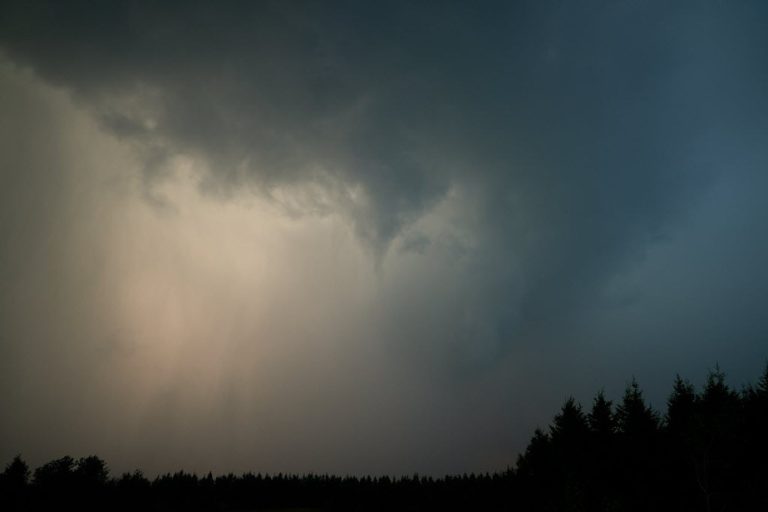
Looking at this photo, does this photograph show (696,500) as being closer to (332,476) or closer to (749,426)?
(749,426)

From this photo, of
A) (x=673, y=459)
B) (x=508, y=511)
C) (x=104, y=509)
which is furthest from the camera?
(x=104, y=509)

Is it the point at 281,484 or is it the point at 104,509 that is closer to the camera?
the point at 104,509

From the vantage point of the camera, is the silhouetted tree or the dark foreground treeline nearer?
the dark foreground treeline

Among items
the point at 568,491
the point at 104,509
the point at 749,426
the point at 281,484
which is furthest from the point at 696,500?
the point at 281,484

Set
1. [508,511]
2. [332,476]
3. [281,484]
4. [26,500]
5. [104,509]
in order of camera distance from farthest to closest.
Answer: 1. [332,476]
2. [281,484]
3. [104,509]
4. [26,500]
5. [508,511]

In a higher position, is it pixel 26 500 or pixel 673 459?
pixel 673 459

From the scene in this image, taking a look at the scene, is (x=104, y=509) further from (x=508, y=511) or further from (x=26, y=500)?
(x=508, y=511)

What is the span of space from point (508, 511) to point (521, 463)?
7464mm

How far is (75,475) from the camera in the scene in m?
103

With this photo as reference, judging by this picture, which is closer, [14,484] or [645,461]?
[645,461]

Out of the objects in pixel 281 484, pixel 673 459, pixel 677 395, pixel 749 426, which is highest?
pixel 677 395

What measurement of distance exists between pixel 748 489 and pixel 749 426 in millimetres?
8274

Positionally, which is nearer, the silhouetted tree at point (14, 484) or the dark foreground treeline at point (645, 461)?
the dark foreground treeline at point (645, 461)

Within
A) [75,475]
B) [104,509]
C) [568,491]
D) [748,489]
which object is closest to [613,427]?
[748,489]
